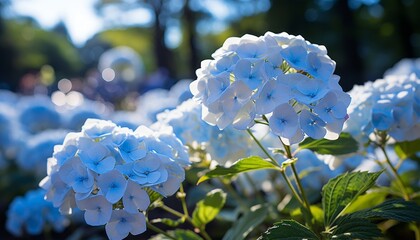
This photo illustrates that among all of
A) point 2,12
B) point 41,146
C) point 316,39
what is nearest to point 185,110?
point 41,146

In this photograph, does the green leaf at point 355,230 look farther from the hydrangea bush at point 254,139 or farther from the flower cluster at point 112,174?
the flower cluster at point 112,174

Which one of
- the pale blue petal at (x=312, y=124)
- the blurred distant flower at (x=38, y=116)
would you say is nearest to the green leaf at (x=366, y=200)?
the pale blue petal at (x=312, y=124)

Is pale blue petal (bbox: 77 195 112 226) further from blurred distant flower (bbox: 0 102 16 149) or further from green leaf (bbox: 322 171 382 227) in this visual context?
blurred distant flower (bbox: 0 102 16 149)

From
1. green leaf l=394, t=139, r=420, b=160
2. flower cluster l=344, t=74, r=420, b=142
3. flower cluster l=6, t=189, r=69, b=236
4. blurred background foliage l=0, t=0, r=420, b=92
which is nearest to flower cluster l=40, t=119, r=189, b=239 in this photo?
flower cluster l=344, t=74, r=420, b=142

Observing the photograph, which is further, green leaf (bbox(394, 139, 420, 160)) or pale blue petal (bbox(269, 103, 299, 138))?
green leaf (bbox(394, 139, 420, 160))

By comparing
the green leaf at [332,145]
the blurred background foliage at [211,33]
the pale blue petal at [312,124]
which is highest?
the pale blue petal at [312,124]

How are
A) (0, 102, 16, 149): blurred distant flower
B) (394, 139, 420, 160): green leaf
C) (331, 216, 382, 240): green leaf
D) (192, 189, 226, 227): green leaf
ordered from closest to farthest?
(331, 216, 382, 240): green leaf < (192, 189, 226, 227): green leaf < (394, 139, 420, 160): green leaf < (0, 102, 16, 149): blurred distant flower

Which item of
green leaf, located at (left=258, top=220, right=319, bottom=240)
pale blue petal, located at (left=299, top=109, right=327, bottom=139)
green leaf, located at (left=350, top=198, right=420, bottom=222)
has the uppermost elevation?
pale blue petal, located at (left=299, top=109, right=327, bottom=139)

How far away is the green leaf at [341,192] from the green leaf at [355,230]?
8 centimetres

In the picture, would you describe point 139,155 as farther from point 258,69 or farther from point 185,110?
point 185,110

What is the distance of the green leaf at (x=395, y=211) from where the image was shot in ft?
3.41

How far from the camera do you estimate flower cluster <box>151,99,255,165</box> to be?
56.8 inches

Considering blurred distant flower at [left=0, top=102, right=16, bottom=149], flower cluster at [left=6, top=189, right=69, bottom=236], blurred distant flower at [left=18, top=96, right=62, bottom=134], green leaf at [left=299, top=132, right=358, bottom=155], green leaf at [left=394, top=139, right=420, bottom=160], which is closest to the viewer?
green leaf at [left=299, top=132, right=358, bottom=155]

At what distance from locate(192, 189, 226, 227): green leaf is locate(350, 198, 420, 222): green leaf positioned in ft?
1.33
